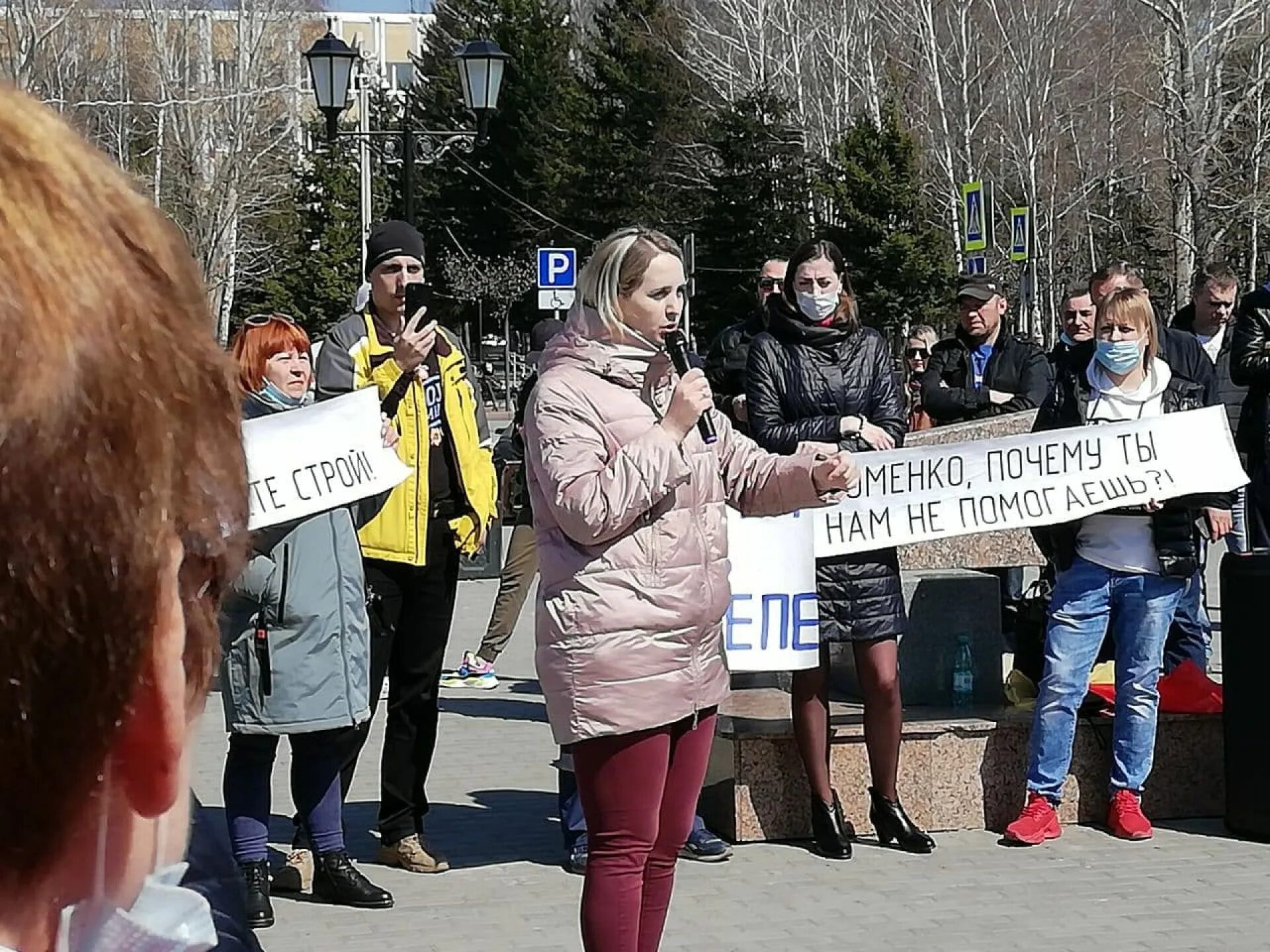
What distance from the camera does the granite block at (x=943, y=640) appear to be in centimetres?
702

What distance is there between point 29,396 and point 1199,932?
5.26m

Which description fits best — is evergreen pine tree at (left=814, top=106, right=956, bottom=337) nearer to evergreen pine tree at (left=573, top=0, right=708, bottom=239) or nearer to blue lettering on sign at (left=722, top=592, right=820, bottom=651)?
evergreen pine tree at (left=573, top=0, right=708, bottom=239)

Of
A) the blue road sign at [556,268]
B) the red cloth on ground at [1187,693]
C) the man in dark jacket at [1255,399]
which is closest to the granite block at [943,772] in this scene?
the red cloth on ground at [1187,693]

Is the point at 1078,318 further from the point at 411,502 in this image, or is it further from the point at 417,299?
the point at 411,502

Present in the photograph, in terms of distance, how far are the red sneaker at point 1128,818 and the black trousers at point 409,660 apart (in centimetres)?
241

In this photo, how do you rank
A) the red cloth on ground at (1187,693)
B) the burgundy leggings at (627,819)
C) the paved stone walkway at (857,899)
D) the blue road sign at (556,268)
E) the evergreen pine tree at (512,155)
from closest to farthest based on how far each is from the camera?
the burgundy leggings at (627,819)
the paved stone walkway at (857,899)
the red cloth on ground at (1187,693)
the blue road sign at (556,268)
the evergreen pine tree at (512,155)

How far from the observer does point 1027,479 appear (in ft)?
21.9

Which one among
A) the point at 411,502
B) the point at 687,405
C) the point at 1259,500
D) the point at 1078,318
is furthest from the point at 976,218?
the point at 687,405

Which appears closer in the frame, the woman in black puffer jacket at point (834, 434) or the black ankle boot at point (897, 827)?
the woman in black puffer jacket at point (834, 434)

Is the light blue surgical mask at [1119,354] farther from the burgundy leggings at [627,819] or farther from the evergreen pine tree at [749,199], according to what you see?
the evergreen pine tree at [749,199]

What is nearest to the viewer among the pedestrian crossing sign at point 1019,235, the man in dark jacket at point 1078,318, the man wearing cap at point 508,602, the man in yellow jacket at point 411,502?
the man in yellow jacket at point 411,502

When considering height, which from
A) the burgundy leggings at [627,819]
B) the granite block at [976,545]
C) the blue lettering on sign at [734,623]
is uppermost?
the granite block at [976,545]

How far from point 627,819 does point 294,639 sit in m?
1.54

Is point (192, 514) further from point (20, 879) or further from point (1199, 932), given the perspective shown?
point (1199, 932)
